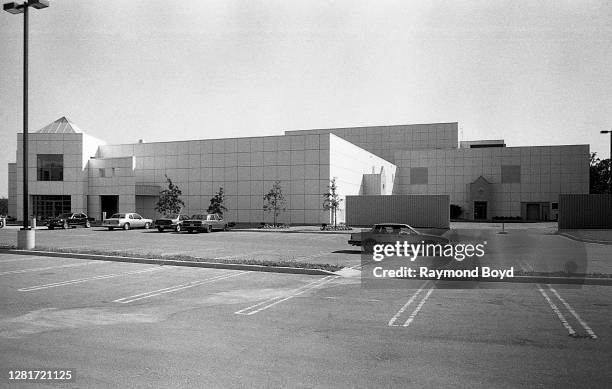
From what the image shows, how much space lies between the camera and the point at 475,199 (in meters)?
72.0

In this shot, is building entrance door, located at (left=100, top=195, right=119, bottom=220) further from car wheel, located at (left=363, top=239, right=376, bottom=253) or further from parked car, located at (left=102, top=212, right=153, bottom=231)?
car wheel, located at (left=363, top=239, right=376, bottom=253)

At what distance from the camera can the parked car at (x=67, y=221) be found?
146ft

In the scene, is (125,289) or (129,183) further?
(129,183)

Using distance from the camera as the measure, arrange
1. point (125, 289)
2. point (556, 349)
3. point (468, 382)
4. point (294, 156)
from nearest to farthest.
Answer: point (468, 382) < point (556, 349) < point (125, 289) < point (294, 156)

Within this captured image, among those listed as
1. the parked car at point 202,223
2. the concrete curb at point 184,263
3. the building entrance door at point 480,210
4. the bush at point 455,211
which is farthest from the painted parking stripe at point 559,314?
the building entrance door at point 480,210

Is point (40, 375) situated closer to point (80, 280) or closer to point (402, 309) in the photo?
point (402, 309)

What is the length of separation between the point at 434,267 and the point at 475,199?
195 feet

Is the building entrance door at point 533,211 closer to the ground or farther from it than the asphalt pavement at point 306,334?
Result: farther from it

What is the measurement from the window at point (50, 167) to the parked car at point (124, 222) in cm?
1740

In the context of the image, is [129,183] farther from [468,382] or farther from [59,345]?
[468,382]

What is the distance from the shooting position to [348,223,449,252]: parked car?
2148 centimetres

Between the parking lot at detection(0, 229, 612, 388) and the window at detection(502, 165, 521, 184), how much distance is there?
210ft

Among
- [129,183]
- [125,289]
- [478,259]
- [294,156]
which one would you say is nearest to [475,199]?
[294,156]

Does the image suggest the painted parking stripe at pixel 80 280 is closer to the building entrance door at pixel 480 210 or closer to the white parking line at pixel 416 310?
the white parking line at pixel 416 310
